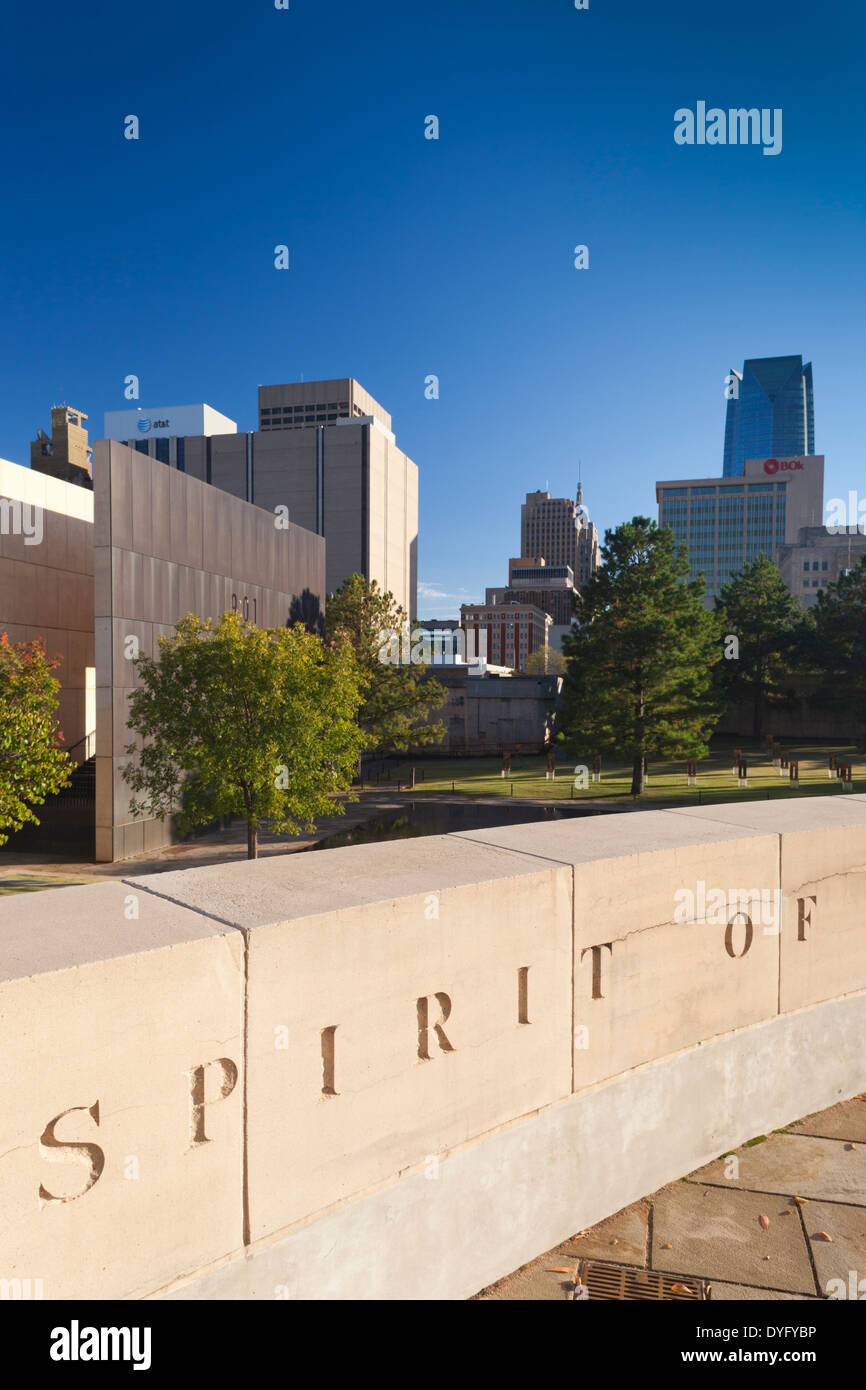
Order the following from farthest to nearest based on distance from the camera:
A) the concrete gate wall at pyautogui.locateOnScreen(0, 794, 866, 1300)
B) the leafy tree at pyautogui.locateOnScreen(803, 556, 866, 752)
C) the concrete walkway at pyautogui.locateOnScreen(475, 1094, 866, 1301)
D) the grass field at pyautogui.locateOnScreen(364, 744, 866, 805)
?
the leafy tree at pyautogui.locateOnScreen(803, 556, 866, 752) → the grass field at pyautogui.locateOnScreen(364, 744, 866, 805) → the concrete walkway at pyautogui.locateOnScreen(475, 1094, 866, 1301) → the concrete gate wall at pyautogui.locateOnScreen(0, 794, 866, 1300)

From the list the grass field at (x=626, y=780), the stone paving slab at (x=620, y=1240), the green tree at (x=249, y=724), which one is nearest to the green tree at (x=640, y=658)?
the grass field at (x=626, y=780)

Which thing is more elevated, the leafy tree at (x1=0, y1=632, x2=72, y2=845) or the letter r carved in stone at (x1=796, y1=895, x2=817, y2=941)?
the leafy tree at (x1=0, y1=632, x2=72, y2=845)

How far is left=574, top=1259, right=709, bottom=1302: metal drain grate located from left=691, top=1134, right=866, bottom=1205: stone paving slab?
0.98 m

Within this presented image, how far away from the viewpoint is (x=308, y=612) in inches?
1535

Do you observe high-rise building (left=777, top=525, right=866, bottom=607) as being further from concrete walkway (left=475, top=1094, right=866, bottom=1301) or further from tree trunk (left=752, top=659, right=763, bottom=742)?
concrete walkway (left=475, top=1094, right=866, bottom=1301)

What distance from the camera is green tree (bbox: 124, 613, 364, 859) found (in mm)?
20781

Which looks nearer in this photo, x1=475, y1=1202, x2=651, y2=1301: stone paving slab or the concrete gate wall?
the concrete gate wall

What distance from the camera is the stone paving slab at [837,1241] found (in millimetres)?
4055

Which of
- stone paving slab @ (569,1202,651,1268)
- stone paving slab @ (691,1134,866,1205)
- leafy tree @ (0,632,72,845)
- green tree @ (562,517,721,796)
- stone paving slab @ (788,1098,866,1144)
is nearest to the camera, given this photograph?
stone paving slab @ (569,1202,651,1268)

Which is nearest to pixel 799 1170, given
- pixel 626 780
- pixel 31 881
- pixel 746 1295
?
pixel 746 1295

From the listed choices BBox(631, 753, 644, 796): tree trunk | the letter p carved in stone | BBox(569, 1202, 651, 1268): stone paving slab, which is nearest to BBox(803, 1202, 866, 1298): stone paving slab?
BBox(569, 1202, 651, 1268): stone paving slab

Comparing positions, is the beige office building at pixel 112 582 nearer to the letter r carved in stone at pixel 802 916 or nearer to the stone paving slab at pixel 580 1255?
the letter r carved in stone at pixel 802 916

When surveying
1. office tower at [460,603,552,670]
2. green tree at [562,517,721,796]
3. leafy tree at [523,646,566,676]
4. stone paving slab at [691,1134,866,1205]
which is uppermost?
office tower at [460,603,552,670]

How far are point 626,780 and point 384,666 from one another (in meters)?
13.9
